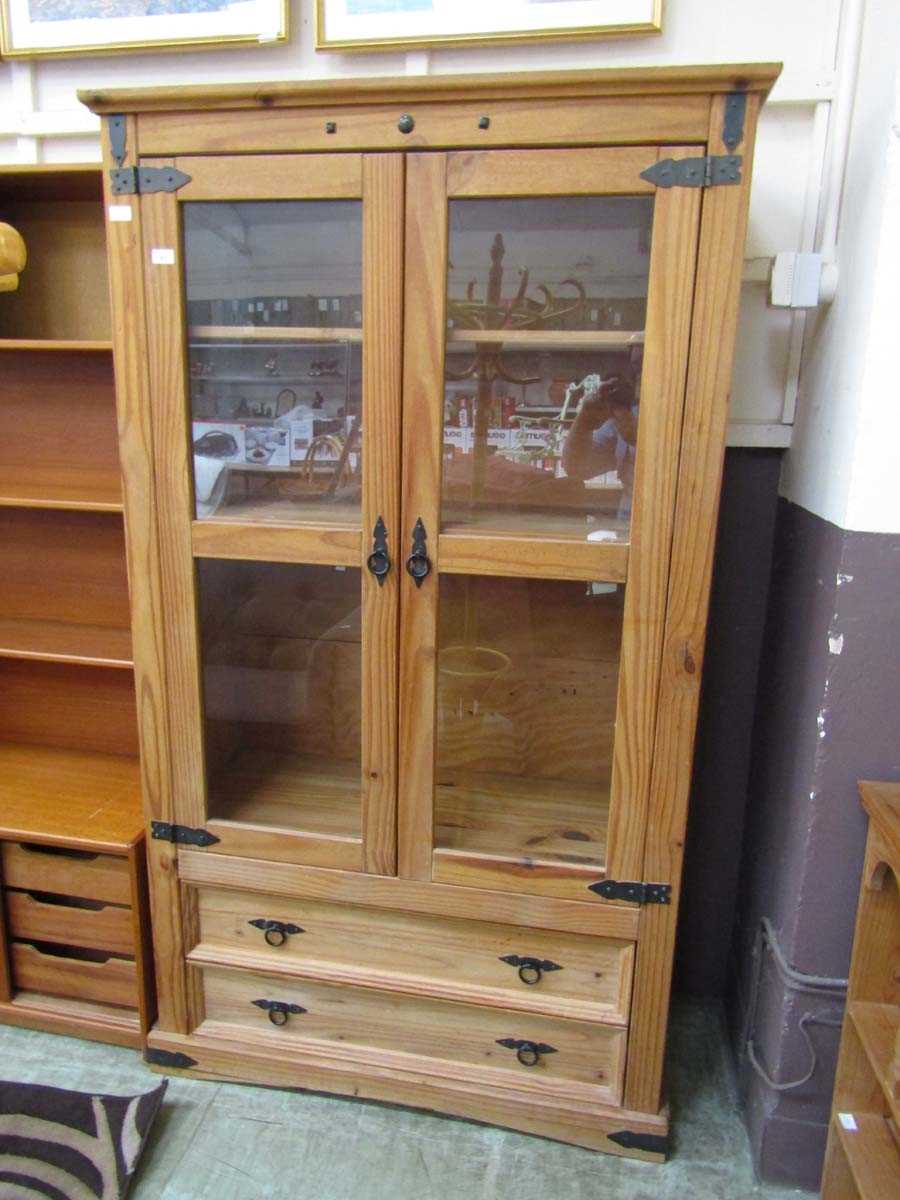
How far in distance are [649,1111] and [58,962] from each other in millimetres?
1275

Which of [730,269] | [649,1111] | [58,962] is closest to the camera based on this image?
[730,269]

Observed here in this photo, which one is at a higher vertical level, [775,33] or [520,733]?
[775,33]

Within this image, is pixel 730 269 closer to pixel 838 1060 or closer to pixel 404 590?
pixel 404 590

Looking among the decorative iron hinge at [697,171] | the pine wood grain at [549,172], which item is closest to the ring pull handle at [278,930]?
the pine wood grain at [549,172]

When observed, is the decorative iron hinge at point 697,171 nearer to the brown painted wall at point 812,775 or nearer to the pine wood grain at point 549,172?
the pine wood grain at point 549,172

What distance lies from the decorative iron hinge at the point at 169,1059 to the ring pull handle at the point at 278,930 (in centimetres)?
34

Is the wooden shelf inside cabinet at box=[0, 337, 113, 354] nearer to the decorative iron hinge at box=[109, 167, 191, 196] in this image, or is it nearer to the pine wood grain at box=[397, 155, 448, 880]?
the decorative iron hinge at box=[109, 167, 191, 196]

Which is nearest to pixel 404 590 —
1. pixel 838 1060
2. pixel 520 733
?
pixel 520 733

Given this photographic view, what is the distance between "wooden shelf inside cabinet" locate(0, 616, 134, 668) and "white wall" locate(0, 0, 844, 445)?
1117 millimetres

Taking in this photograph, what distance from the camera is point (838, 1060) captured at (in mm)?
1363

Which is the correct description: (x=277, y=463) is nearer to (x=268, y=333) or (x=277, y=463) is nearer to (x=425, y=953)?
(x=268, y=333)

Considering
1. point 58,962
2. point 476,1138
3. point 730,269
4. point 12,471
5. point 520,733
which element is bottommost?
point 476,1138

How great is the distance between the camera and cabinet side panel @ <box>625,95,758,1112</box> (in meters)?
1.19

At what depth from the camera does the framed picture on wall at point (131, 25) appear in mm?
1623
